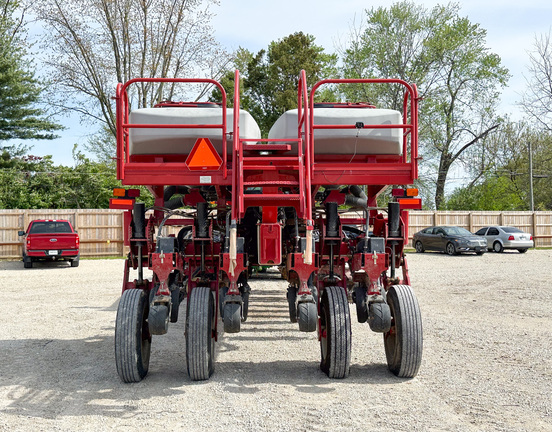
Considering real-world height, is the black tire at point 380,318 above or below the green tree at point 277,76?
below

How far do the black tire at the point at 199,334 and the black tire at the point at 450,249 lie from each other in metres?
21.8

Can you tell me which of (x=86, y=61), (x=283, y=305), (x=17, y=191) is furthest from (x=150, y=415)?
(x=86, y=61)

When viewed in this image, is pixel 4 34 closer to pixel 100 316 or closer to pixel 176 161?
pixel 100 316

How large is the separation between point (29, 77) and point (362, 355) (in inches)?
1099

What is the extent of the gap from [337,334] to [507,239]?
23486 millimetres

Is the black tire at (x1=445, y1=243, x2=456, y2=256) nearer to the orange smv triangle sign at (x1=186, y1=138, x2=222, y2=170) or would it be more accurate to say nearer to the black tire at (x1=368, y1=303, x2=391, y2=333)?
the black tire at (x1=368, y1=303, x2=391, y2=333)

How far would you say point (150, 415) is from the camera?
15.5ft

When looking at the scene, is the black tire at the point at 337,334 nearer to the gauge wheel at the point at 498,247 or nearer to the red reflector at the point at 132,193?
the red reflector at the point at 132,193

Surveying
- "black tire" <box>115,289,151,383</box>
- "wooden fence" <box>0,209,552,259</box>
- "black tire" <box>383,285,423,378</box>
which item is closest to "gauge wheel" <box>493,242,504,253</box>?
"wooden fence" <box>0,209,552,259</box>

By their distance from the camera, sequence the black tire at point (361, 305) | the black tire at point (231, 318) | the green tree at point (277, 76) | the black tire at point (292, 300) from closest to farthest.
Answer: the black tire at point (231, 318)
the black tire at point (361, 305)
the black tire at point (292, 300)
the green tree at point (277, 76)

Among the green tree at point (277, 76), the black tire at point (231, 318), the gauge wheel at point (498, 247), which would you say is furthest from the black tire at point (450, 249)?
the black tire at point (231, 318)

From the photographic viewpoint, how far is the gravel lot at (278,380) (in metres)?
4.58

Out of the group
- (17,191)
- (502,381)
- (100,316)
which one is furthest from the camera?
(17,191)

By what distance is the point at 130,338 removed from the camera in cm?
554
